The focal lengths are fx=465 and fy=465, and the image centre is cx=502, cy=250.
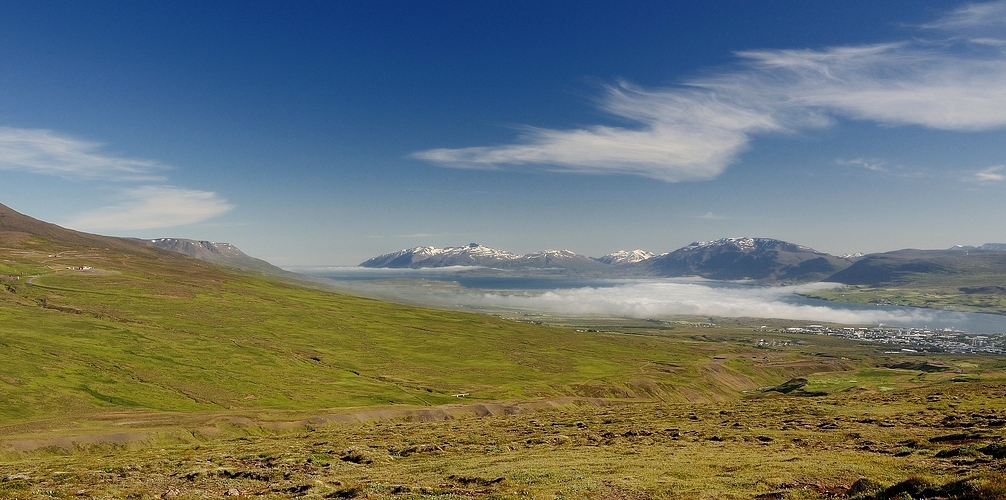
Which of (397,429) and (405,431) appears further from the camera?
(397,429)

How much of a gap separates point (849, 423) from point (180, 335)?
214 meters

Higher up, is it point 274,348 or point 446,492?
point 446,492

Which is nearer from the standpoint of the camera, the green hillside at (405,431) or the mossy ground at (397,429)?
the green hillside at (405,431)

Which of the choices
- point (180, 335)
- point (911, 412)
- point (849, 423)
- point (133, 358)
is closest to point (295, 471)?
point (849, 423)

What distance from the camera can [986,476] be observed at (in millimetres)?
19750

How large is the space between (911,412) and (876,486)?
55443 millimetres

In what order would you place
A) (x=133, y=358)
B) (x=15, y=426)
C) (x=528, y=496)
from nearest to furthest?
(x=528, y=496), (x=15, y=426), (x=133, y=358)

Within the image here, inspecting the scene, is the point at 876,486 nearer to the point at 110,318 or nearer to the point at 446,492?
the point at 446,492

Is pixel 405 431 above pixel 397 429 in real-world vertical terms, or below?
above

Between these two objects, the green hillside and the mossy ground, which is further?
the mossy ground

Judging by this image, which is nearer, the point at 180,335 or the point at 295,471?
the point at 295,471

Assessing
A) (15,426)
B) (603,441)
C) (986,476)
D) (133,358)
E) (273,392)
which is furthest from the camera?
(133,358)

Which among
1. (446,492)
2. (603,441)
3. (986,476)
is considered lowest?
(603,441)

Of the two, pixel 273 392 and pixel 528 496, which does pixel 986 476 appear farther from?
pixel 273 392
